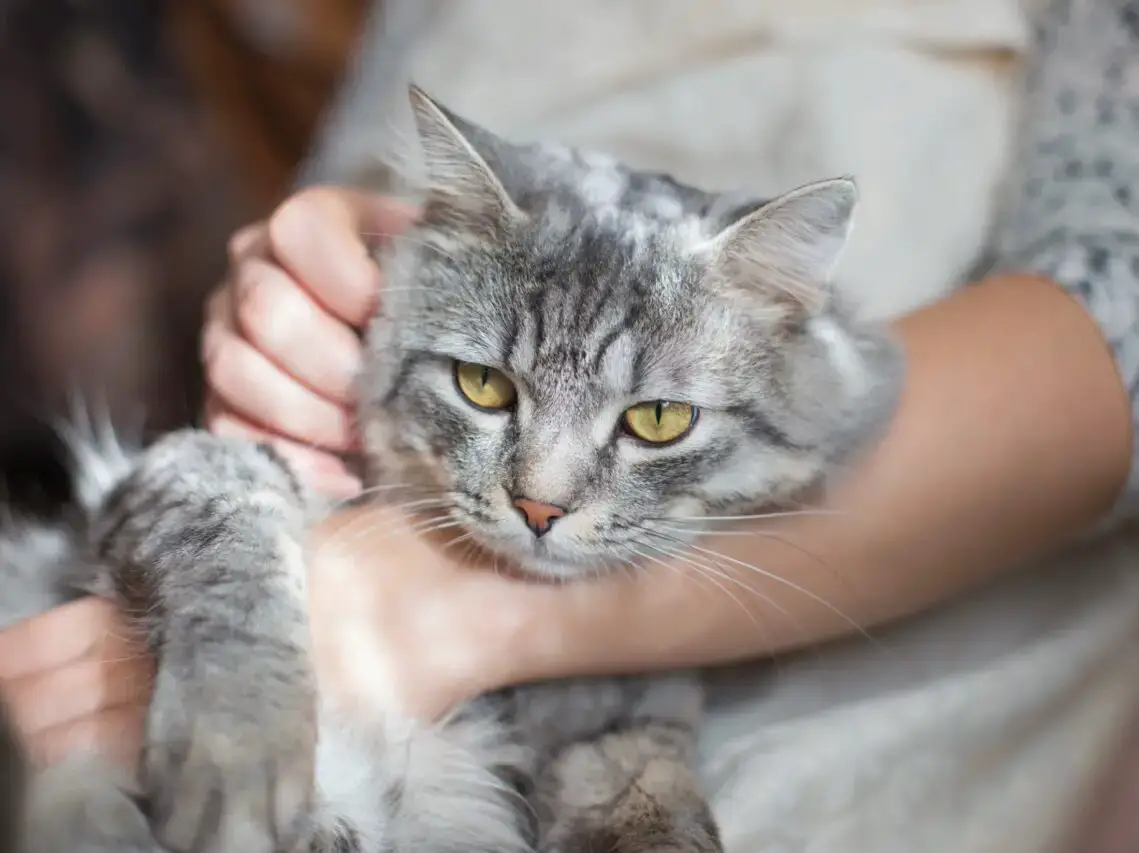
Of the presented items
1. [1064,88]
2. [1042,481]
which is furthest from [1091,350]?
[1064,88]

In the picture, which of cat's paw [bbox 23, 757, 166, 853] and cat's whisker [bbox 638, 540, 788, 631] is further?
cat's whisker [bbox 638, 540, 788, 631]

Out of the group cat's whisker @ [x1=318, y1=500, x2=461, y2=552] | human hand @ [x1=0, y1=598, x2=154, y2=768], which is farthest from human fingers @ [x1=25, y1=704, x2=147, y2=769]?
cat's whisker @ [x1=318, y1=500, x2=461, y2=552]

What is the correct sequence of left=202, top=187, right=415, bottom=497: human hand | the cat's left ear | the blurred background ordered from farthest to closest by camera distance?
1. the blurred background
2. left=202, top=187, right=415, bottom=497: human hand
3. the cat's left ear

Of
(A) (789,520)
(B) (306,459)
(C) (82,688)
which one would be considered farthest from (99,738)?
(A) (789,520)

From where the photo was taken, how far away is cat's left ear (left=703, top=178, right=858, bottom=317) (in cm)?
83

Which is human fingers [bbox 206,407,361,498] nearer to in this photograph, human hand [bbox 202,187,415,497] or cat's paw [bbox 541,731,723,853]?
human hand [bbox 202,187,415,497]

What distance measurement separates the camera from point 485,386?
0.95 meters

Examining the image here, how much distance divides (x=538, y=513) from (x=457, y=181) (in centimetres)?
32

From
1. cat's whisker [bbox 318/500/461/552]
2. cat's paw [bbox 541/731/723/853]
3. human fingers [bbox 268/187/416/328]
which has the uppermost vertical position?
human fingers [bbox 268/187/416/328]

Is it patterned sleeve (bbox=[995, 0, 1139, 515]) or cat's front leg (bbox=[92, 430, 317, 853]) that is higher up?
patterned sleeve (bbox=[995, 0, 1139, 515])

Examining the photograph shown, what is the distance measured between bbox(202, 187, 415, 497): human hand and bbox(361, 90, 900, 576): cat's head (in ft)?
0.26

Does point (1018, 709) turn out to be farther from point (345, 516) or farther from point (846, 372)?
point (345, 516)

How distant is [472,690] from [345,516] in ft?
0.71

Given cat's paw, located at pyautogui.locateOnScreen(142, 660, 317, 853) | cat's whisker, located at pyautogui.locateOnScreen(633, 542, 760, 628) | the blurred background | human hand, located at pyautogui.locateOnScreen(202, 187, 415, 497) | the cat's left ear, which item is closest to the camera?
cat's paw, located at pyautogui.locateOnScreen(142, 660, 317, 853)
